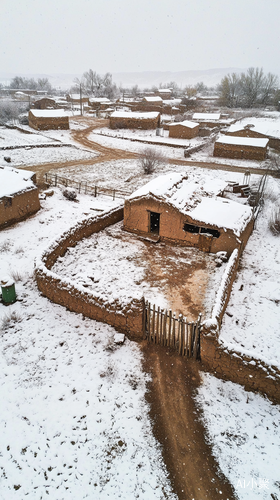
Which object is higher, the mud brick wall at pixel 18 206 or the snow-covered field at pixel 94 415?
the mud brick wall at pixel 18 206

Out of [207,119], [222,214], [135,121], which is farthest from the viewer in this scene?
[207,119]

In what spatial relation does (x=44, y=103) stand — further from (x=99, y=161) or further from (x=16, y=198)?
(x=16, y=198)

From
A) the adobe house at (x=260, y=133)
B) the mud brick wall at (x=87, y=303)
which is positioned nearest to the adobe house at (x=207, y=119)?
the adobe house at (x=260, y=133)

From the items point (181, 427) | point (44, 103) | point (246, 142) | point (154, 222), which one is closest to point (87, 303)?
point (181, 427)

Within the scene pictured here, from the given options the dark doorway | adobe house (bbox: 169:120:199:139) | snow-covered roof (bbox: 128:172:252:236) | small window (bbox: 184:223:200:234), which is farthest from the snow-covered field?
adobe house (bbox: 169:120:199:139)

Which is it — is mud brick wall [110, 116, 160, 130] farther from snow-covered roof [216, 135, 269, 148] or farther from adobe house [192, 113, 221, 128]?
snow-covered roof [216, 135, 269, 148]

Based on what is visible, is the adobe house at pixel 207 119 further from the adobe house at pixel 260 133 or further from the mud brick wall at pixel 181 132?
the adobe house at pixel 260 133

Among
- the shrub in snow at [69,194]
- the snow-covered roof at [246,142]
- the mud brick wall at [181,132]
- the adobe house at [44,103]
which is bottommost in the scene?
the shrub in snow at [69,194]
